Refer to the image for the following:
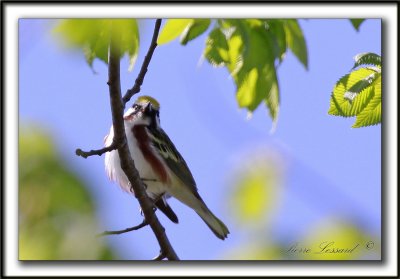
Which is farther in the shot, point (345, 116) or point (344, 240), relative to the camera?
point (345, 116)

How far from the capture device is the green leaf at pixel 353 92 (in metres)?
2.37

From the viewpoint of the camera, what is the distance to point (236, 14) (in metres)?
1.82

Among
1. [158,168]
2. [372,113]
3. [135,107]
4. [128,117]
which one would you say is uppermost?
[135,107]

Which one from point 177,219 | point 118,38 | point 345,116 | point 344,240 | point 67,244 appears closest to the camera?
point 67,244

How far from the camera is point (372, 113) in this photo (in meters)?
2.51

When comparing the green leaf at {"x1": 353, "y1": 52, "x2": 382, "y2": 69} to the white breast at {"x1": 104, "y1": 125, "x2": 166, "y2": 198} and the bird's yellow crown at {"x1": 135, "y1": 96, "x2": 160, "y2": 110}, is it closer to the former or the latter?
the white breast at {"x1": 104, "y1": 125, "x2": 166, "y2": 198}

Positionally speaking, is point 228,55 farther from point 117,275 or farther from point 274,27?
point 117,275

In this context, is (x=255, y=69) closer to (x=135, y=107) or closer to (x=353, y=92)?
(x=353, y=92)

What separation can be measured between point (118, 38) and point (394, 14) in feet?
4.70

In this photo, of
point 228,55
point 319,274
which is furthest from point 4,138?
point 319,274

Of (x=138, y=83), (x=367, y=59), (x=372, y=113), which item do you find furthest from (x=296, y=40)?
(x=138, y=83)

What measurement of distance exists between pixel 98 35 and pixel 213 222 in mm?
3342

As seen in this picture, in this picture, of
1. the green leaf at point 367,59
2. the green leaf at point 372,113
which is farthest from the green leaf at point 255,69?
the green leaf at point 372,113

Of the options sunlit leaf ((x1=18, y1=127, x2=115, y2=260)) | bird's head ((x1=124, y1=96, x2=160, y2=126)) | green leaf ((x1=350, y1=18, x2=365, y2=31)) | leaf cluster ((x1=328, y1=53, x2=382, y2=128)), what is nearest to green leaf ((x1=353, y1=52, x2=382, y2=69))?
leaf cluster ((x1=328, y1=53, x2=382, y2=128))
